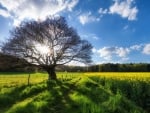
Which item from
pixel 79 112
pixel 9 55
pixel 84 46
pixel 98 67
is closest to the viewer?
pixel 79 112

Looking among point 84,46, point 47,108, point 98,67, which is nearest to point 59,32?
point 84,46

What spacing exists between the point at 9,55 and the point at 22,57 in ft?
6.50

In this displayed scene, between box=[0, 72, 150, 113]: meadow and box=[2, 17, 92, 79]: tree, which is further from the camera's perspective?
box=[2, 17, 92, 79]: tree

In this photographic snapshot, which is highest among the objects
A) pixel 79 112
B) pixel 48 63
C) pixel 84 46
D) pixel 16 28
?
pixel 16 28

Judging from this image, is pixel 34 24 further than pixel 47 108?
Yes

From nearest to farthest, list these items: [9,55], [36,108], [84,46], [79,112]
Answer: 1. [79,112]
2. [36,108]
3. [9,55]
4. [84,46]

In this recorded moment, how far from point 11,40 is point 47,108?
2907 centimetres

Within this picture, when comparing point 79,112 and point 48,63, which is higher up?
point 48,63

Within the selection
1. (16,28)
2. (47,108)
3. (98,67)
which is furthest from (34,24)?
(98,67)

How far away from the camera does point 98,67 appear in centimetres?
10144

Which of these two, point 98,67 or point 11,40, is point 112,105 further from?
point 98,67

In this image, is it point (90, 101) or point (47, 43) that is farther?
point (47, 43)

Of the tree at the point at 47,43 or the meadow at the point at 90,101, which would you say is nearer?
the meadow at the point at 90,101

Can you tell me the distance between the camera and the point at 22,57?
137 ft
